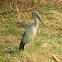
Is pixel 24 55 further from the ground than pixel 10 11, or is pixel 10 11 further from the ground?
pixel 10 11

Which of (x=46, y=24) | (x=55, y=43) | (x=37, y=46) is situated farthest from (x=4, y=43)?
(x=46, y=24)

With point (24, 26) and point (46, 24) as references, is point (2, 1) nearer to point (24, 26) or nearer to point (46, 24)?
point (24, 26)

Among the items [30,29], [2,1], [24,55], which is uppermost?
[2,1]

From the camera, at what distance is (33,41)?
5656mm

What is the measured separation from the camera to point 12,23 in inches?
296

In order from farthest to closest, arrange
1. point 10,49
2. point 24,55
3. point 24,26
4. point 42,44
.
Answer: point 24,26 → point 42,44 → point 10,49 → point 24,55

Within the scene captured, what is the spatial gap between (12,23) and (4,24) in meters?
0.33

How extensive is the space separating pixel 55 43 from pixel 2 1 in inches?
135

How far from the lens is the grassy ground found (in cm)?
472

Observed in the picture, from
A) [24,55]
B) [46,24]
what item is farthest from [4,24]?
[24,55]

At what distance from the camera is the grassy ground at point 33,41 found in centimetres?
472

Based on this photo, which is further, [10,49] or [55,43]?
[55,43]

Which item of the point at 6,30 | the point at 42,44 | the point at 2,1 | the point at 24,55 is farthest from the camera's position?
the point at 2,1

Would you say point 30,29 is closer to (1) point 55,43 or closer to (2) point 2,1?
(1) point 55,43
